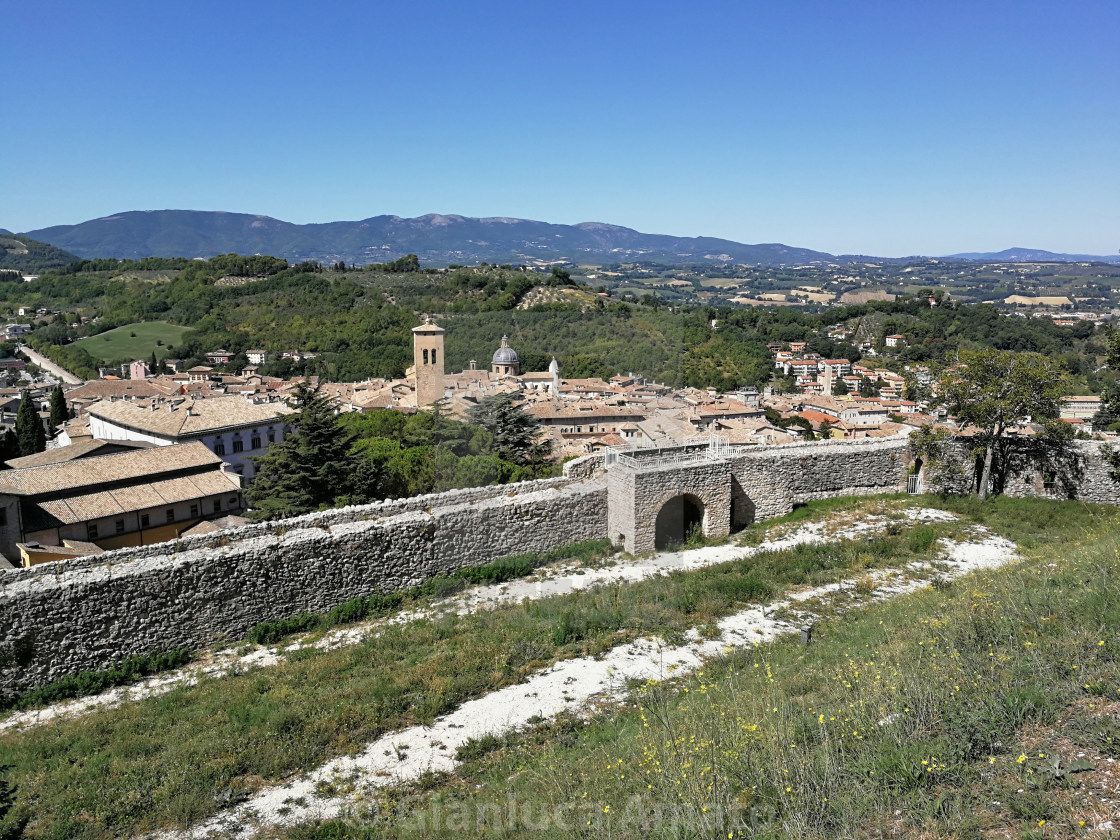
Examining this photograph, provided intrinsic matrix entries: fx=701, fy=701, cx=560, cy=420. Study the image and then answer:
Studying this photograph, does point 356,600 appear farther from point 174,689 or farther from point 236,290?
point 236,290

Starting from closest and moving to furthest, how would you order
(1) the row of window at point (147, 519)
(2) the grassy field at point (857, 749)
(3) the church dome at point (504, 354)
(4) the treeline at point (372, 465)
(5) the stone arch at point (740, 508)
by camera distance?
(2) the grassy field at point (857, 749), (3) the church dome at point (504, 354), (4) the treeline at point (372, 465), (5) the stone arch at point (740, 508), (1) the row of window at point (147, 519)

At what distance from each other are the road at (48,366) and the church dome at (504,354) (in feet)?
229

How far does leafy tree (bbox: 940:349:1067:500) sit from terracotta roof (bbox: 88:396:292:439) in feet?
70.6

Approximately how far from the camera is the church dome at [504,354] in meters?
10.6

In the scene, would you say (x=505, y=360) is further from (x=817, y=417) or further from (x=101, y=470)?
(x=817, y=417)

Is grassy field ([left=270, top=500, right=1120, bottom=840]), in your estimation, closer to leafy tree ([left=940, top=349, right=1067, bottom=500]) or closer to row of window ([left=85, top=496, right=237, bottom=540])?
leafy tree ([left=940, top=349, right=1067, bottom=500])

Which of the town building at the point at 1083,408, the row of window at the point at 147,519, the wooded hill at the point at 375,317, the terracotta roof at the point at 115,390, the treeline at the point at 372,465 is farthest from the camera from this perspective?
the wooded hill at the point at 375,317

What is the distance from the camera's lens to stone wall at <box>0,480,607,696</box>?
820cm

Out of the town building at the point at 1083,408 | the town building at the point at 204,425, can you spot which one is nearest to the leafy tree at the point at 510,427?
the town building at the point at 204,425

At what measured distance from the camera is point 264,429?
29.9 meters

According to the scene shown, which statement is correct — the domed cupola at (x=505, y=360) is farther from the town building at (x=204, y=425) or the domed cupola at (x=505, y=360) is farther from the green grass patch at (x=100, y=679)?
the town building at (x=204, y=425)

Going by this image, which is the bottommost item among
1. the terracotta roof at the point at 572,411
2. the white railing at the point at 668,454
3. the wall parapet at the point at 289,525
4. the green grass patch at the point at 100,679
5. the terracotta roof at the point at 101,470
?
the green grass patch at the point at 100,679

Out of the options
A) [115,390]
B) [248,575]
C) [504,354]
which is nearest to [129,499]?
[248,575]

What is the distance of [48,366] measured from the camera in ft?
260
